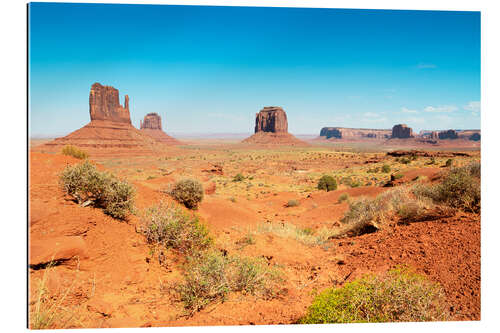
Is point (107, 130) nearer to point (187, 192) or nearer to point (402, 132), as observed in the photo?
point (187, 192)

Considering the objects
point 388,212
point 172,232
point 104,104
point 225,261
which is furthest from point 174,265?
point 104,104

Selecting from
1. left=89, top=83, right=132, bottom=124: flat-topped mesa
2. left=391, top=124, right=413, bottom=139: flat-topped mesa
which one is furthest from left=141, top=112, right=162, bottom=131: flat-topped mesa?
left=391, top=124, right=413, bottom=139: flat-topped mesa

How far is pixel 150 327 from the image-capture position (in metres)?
3.40

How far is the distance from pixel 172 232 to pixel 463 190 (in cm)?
655

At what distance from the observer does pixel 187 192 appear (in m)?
9.88

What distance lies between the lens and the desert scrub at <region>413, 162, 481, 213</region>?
5512mm

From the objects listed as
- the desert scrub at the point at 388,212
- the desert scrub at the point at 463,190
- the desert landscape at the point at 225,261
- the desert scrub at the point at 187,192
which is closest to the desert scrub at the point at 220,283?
the desert landscape at the point at 225,261

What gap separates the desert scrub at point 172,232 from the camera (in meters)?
5.36

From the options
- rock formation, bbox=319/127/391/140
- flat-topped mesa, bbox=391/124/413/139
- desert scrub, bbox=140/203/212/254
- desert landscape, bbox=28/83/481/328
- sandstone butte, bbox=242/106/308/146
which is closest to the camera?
desert landscape, bbox=28/83/481/328

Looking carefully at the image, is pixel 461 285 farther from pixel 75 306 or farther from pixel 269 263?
pixel 75 306

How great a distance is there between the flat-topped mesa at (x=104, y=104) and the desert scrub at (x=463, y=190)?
273 ft

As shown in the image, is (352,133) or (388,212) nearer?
(388,212)

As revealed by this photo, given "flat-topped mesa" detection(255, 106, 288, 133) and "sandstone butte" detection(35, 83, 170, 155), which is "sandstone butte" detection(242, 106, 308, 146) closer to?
"flat-topped mesa" detection(255, 106, 288, 133)

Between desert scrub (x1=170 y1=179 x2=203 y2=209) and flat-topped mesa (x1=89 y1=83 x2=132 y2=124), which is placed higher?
flat-topped mesa (x1=89 y1=83 x2=132 y2=124)
